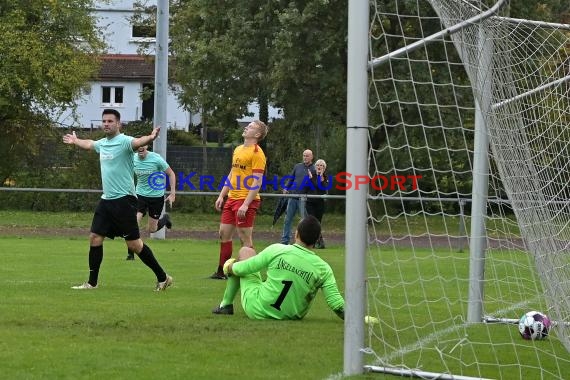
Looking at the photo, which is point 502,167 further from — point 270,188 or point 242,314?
point 270,188

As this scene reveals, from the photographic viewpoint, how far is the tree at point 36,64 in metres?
33.4

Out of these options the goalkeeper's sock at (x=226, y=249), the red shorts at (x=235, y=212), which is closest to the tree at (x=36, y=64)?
the goalkeeper's sock at (x=226, y=249)

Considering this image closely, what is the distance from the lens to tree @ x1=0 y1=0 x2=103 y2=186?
110 feet

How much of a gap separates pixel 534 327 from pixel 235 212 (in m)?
4.78

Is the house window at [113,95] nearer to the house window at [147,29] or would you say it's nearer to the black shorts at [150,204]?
the house window at [147,29]

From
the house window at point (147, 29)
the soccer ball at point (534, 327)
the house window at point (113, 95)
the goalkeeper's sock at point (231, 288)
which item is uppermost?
the house window at point (147, 29)

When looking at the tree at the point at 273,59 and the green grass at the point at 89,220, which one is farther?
the tree at the point at 273,59

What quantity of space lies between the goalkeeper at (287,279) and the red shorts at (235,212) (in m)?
3.01

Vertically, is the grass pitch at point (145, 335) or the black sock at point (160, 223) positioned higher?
the black sock at point (160, 223)

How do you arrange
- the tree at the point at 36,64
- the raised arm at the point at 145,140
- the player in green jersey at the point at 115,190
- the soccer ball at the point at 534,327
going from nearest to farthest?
the soccer ball at the point at 534,327 → the raised arm at the point at 145,140 → the player in green jersey at the point at 115,190 → the tree at the point at 36,64

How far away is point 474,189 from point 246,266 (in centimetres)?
237

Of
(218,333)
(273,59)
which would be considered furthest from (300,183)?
(218,333)

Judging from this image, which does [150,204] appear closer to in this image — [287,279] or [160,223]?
[160,223]

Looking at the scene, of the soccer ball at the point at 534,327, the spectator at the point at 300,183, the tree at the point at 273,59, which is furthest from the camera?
the tree at the point at 273,59
